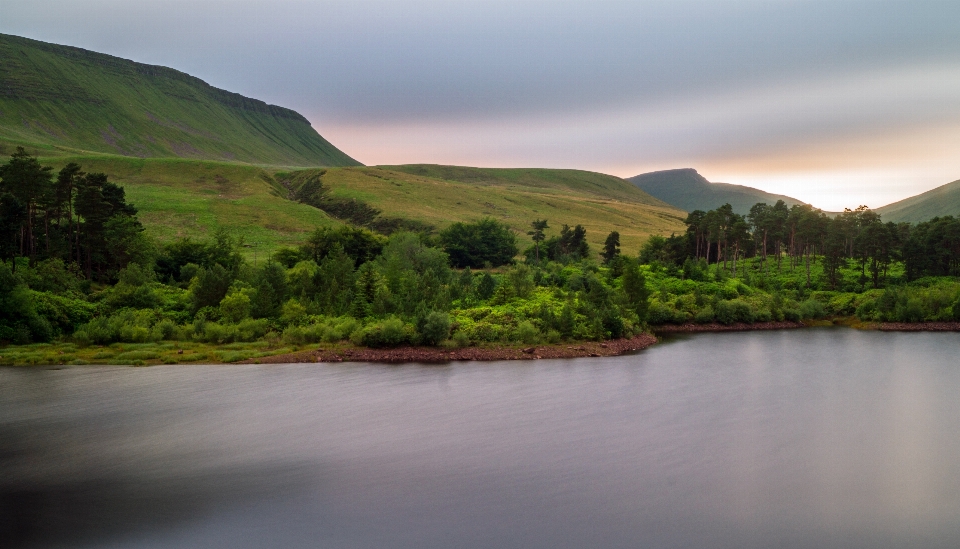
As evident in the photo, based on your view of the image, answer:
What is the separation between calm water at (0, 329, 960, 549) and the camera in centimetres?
2028

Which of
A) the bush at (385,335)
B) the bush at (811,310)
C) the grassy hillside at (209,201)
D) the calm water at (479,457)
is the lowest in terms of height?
the calm water at (479,457)

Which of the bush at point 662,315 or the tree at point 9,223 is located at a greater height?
the tree at point 9,223

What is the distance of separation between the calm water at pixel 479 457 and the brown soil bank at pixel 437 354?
2.38 metres

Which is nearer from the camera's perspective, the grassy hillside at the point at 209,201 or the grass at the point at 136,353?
the grass at the point at 136,353

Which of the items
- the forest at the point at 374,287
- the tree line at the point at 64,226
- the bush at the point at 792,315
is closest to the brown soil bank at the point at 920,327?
the forest at the point at 374,287

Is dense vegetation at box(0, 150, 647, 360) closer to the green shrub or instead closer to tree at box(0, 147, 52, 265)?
tree at box(0, 147, 52, 265)

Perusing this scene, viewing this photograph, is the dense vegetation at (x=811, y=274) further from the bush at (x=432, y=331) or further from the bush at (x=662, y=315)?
the bush at (x=432, y=331)

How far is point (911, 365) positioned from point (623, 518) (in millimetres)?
31611

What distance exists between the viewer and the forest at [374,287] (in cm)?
4762

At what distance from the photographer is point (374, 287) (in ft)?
181

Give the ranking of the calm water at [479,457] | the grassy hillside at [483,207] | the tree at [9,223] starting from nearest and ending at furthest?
1. the calm water at [479,457]
2. the tree at [9,223]
3. the grassy hillside at [483,207]

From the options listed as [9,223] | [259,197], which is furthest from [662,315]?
[259,197]

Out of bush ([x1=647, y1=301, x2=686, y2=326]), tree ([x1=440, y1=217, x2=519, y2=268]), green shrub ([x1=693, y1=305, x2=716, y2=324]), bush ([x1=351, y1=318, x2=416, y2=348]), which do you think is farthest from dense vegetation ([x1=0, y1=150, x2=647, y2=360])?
tree ([x1=440, y1=217, x2=519, y2=268])

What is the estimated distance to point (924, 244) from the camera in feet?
231
